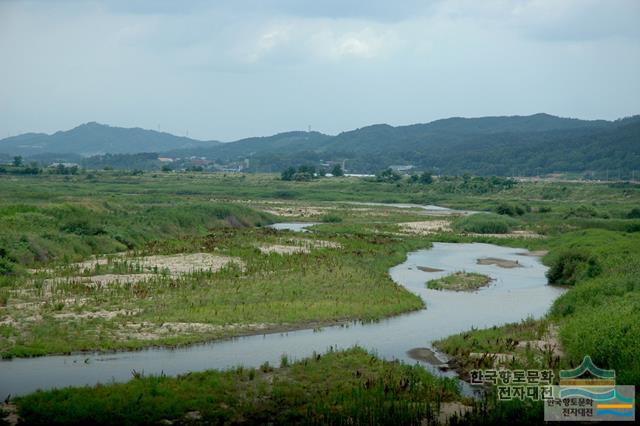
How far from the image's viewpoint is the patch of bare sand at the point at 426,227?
64631mm

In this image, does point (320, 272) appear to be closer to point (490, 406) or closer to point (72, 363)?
point (72, 363)

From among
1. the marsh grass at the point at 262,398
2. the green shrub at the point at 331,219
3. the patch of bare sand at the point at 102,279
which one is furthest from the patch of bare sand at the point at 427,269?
the green shrub at the point at 331,219

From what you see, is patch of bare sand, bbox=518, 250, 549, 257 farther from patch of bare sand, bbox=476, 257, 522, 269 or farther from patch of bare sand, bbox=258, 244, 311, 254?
patch of bare sand, bbox=258, 244, 311, 254

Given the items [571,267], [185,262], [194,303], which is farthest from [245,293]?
[571,267]

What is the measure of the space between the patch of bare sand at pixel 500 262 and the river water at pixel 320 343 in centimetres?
550

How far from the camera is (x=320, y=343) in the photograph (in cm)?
2408

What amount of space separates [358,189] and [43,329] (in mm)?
105619

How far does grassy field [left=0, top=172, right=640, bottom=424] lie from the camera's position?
17734 mm

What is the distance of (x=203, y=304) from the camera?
28188 millimetres

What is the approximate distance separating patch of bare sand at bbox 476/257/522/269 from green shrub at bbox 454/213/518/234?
17.8 meters

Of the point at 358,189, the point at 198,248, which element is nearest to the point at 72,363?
the point at 198,248

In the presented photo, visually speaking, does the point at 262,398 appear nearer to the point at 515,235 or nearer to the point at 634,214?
the point at 515,235

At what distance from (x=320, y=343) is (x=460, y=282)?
1431 centimetres

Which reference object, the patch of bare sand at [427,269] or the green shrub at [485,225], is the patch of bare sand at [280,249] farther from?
the green shrub at [485,225]
